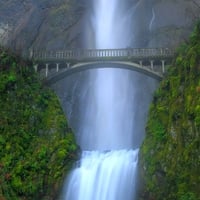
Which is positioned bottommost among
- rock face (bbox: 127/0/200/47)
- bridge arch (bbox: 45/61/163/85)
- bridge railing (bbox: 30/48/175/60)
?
bridge arch (bbox: 45/61/163/85)

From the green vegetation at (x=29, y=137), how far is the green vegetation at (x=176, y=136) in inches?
265

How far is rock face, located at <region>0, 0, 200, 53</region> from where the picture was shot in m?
50.2

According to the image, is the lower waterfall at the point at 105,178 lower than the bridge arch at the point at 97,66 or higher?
lower

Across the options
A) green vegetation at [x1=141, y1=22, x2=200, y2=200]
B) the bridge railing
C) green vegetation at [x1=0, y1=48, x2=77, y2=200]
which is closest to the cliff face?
the bridge railing

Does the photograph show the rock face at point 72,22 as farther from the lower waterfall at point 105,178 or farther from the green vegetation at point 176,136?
the lower waterfall at point 105,178

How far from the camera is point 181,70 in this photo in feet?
108

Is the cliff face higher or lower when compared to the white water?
higher

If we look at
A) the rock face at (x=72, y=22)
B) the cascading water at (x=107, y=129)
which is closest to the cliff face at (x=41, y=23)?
the rock face at (x=72, y=22)

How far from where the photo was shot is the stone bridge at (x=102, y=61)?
126ft

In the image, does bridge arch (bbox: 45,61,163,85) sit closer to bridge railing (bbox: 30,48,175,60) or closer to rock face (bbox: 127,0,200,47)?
bridge railing (bbox: 30,48,175,60)

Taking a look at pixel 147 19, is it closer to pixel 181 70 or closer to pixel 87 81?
pixel 87 81

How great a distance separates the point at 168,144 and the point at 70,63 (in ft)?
45.3

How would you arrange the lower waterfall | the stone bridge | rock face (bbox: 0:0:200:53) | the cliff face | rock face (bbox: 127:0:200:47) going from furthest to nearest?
the cliff face < rock face (bbox: 0:0:200:53) < rock face (bbox: 127:0:200:47) < the stone bridge < the lower waterfall

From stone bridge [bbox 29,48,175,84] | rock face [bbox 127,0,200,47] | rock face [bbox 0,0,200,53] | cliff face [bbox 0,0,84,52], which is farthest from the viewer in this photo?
cliff face [bbox 0,0,84,52]
